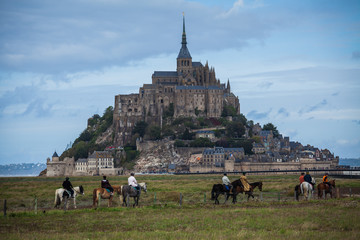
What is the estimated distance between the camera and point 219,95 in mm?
162250

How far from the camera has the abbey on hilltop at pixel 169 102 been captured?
161 metres

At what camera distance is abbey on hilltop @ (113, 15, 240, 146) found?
6324 inches

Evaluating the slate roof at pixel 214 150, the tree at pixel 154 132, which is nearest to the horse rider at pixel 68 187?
the slate roof at pixel 214 150

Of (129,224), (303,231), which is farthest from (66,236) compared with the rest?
(303,231)

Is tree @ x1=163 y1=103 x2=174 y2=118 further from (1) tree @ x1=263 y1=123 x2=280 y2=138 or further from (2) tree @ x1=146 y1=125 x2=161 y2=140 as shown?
(1) tree @ x1=263 y1=123 x2=280 y2=138

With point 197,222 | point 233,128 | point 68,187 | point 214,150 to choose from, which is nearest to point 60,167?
point 214,150

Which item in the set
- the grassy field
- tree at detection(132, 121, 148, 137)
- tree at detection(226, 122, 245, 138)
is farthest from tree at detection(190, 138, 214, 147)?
the grassy field

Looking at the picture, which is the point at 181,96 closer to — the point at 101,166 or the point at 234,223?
the point at 101,166

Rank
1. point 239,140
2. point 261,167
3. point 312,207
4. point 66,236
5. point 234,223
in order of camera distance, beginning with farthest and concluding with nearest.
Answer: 1. point 239,140
2. point 261,167
3. point 312,207
4. point 234,223
5. point 66,236

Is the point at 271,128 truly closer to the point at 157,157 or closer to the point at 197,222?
the point at 157,157

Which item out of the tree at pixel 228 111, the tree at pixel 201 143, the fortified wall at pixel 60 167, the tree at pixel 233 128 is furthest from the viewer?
the tree at pixel 228 111

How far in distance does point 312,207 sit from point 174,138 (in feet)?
401

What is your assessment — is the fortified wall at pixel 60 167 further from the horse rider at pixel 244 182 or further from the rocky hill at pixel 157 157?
the horse rider at pixel 244 182

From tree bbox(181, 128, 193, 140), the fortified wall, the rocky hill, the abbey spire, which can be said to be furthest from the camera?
the abbey spire
